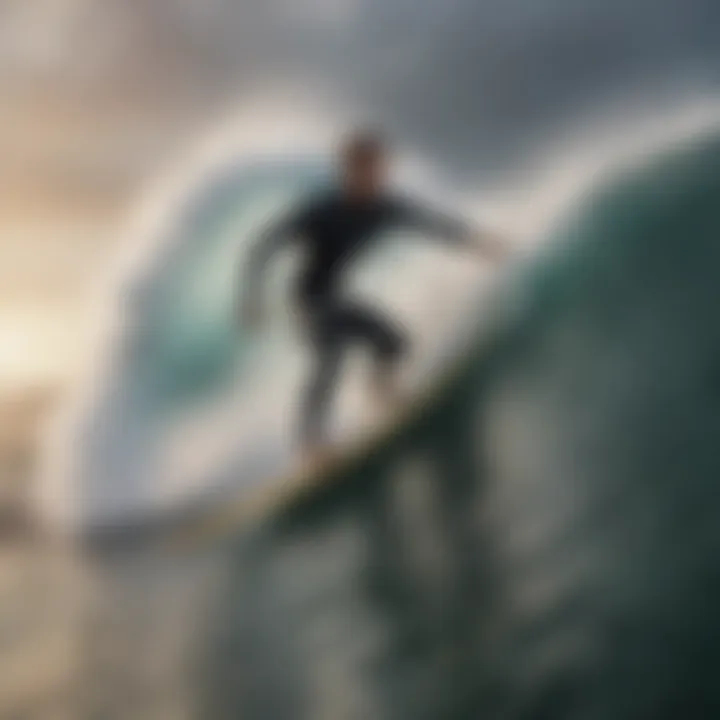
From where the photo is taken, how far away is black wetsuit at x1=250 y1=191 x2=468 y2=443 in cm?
116

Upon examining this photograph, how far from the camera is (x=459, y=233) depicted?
46.4 inches

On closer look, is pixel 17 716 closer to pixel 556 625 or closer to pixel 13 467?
pixel 13 467

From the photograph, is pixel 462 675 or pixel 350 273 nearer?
pixel 462 675

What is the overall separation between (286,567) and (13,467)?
301 mm

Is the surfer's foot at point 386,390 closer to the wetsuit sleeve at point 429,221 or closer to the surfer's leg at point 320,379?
the surfer's leg at point 320,379

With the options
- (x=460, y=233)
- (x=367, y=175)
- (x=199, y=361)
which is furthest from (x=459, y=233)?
(x=199, y=361)

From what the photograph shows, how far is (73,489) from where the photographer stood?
115 centimetres

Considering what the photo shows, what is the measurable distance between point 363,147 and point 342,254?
118mm

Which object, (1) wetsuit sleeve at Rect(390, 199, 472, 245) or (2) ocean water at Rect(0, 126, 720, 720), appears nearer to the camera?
(2) ocean water at Rect(0, 126, 720, 720)

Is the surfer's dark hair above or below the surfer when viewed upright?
above

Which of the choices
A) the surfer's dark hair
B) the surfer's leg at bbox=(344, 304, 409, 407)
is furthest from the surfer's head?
the surfer's leg at bbox=(344, 304, 409, 407)

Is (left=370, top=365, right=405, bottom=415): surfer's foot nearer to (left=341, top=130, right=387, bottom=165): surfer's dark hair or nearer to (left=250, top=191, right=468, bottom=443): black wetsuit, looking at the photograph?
(left=250, top=191, right=468, bottom=443): black wetsuit

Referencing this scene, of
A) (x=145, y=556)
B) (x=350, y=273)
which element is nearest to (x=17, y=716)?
(x=145, y=556)

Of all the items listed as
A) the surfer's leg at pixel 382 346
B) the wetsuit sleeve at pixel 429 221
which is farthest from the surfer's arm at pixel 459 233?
the surfer's leg at pixel 382 346
